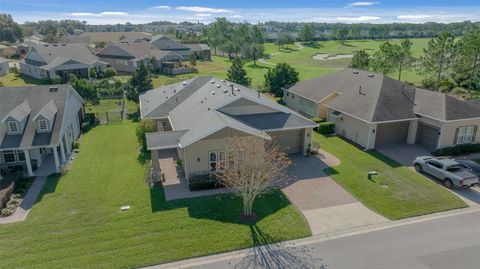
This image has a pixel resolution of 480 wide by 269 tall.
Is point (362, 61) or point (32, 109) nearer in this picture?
point (32, 109)

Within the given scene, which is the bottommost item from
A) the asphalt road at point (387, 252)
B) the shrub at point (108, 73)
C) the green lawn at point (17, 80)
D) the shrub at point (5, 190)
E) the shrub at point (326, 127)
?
the asphalt road at point (387, 252)

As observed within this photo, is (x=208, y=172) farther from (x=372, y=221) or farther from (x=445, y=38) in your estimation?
(x=445, y=38)

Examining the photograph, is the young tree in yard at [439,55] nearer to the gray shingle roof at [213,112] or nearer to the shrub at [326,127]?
the shrub at [326,127]

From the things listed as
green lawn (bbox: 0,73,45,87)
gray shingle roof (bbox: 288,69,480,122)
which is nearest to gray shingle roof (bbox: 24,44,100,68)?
green lawn (bbox: 0,73,45,87)

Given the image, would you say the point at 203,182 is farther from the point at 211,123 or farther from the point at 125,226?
the point at 125,226

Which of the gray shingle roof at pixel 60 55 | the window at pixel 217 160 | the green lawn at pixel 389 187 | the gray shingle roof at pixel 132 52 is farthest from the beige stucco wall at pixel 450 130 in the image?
the gray shingle roof at pixel 60 55

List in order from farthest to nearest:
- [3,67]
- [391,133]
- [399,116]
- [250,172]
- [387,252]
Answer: [3,67]
[391,133]
[399,116]
[250,172]
[387,252]

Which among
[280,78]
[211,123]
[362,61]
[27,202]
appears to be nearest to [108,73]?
[280,78]
